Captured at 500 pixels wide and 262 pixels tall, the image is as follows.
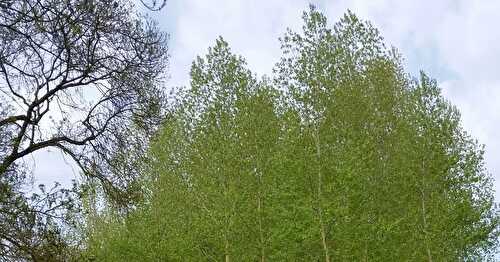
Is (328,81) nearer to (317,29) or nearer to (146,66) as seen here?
(317,29)

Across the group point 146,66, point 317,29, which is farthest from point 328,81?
point 146,66

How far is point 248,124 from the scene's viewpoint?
30125 mm

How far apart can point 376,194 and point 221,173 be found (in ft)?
23.4

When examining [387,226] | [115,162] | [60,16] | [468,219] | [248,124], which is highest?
[248,124]

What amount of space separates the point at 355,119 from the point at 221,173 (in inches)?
273

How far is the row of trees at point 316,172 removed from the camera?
85.0 ft

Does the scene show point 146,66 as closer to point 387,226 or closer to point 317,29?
point 387,226

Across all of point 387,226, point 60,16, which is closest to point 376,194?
point 387,226

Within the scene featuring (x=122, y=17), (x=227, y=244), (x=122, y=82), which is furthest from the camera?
(x=227, y=244)

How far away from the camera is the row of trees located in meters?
25.9

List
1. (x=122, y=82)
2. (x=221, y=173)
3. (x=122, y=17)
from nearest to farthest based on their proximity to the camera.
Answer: (x=122, y=17) < (x=122, y=82) < (x=221, y=173)

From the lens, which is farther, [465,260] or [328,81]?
[465,260]

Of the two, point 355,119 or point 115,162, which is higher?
point 355,119

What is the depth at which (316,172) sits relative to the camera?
25969mm
